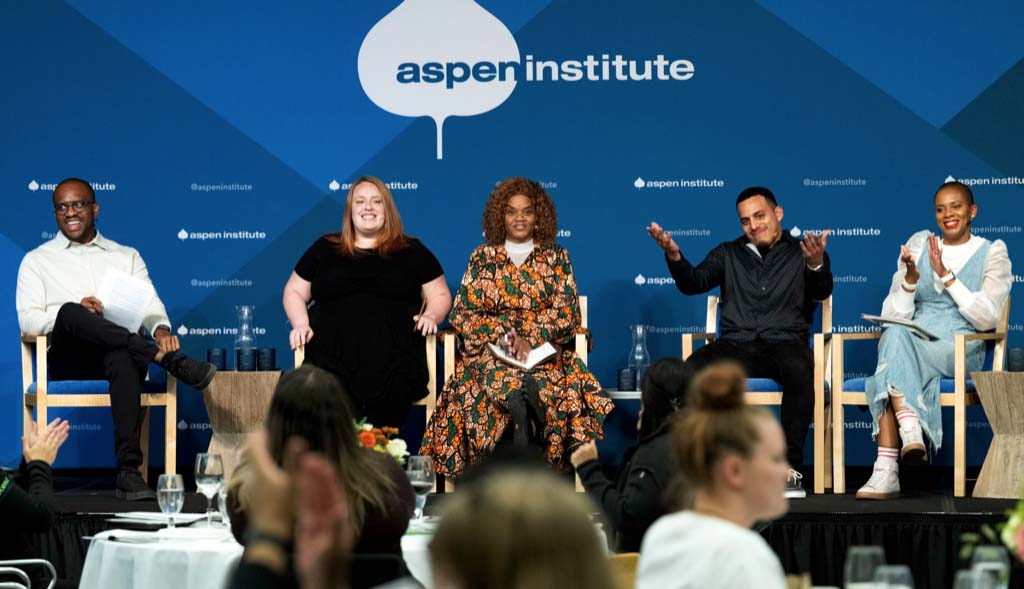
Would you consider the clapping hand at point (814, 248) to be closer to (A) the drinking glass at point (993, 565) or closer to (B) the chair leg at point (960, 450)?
(B) the chair leg at point (960, 450)

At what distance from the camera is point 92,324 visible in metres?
5.90

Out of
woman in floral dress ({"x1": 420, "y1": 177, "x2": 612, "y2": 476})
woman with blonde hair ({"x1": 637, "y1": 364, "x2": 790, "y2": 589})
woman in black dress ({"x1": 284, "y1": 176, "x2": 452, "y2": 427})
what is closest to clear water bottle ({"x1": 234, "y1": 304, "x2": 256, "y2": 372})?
woman in black dress ({"x1": 284, "y1": 176, "x2": 452, "y2": 427})

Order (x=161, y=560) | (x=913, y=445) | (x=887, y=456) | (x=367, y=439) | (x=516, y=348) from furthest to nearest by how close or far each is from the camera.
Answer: (x=516, y=348) → (x=887, y=456) → (x=913, y=445) → (x=367, y=439) → (x=161, y=560)

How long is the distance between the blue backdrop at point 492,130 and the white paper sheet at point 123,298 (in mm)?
939

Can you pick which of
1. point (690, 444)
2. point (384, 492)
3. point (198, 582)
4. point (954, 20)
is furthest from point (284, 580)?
point (954, 20)

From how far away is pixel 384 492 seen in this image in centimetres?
276

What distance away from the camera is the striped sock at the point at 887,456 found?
18.4 feet

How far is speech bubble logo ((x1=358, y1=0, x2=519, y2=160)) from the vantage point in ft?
22.9

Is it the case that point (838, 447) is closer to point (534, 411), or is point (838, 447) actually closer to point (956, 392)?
point (956, 392)

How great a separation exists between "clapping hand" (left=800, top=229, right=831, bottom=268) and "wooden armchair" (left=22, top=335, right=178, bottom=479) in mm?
2759

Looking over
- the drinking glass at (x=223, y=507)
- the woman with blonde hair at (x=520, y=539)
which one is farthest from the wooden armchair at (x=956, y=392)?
the woman with blonde hair at (x=520, y=539)

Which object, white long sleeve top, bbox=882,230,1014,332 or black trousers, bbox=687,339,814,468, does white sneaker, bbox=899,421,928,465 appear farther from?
white long sleeve top, bbox=882,230,1014,332

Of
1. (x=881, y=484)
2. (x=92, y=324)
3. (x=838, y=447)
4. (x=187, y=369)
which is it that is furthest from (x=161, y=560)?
(x=838, y=447)

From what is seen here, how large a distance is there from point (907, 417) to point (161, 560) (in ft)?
10.9
